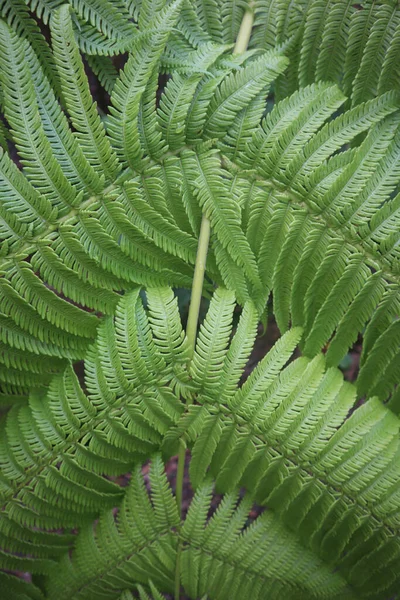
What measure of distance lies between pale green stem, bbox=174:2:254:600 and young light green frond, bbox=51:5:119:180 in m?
0.41

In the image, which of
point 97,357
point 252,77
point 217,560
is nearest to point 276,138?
point 252,77

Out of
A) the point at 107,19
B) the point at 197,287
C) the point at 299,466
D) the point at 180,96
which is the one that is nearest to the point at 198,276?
the point at 197,287

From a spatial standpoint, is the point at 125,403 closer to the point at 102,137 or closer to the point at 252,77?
the point at 102,137

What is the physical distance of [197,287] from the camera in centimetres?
163

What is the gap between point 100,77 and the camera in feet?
5.31

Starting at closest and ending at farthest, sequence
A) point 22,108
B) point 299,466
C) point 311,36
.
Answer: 1. point 22,108
2. point 299,466
3. point 311,36

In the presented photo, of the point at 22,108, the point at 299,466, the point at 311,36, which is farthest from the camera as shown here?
the point at 311,36

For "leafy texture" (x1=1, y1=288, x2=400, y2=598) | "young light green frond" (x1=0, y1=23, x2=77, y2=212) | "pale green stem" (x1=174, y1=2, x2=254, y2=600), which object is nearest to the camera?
"young light green frond" (x1=0, y1=23, x2=77, y2=212)

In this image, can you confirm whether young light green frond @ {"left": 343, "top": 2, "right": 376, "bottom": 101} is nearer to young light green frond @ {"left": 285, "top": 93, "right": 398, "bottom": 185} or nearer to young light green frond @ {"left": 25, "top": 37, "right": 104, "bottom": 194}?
young light green frond @ {"left": 285, "top": 93, "right": 398, "bottom": 185}

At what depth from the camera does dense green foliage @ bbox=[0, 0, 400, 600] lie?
1.42m

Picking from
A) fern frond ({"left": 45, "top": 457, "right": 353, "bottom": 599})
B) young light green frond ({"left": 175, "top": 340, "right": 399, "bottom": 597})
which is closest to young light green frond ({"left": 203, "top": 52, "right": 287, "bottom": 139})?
young light green frond ({"left": 175, "top": 340, "right": 399, "bottom": 597})

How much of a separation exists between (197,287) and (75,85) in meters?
0.70

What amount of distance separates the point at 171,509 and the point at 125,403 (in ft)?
1.19

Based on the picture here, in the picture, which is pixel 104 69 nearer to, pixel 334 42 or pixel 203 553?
pixel 334 42
